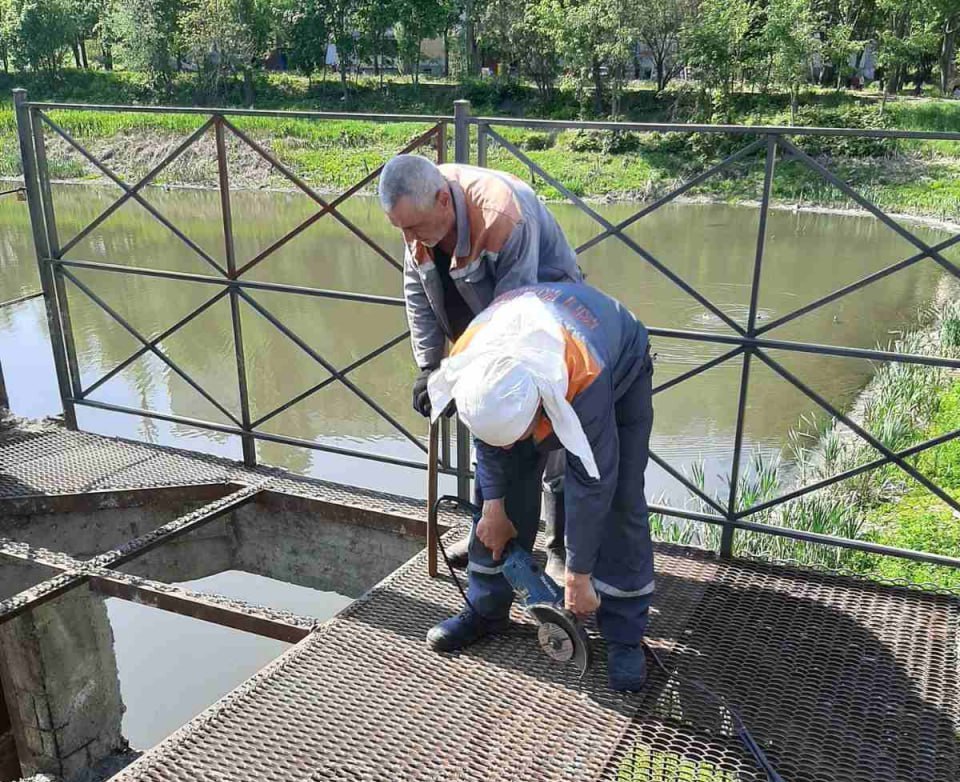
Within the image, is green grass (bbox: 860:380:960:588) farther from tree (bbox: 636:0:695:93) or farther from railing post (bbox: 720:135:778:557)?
tree (bbox: 636:0:695:93)

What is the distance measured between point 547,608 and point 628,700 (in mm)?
419

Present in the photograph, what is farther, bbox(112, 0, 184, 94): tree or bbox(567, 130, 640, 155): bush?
bbox(112, 0, 184, 94): tree

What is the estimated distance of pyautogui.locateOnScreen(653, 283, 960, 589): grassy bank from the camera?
212 inches

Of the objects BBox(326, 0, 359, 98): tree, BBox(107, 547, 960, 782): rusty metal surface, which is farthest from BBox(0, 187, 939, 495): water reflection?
Result: BBox(326, 0, 359, 98): tree

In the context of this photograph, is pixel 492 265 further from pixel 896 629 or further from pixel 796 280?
pixel 796 280

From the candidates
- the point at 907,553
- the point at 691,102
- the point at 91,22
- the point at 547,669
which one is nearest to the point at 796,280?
the point at 907,553

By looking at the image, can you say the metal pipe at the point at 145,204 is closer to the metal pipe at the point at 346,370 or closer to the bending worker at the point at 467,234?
the metal pipe at the point at 346,370

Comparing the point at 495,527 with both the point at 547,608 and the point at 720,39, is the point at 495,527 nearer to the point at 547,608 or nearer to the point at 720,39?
the point at 547,608

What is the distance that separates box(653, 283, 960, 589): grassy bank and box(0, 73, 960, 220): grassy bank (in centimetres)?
1078

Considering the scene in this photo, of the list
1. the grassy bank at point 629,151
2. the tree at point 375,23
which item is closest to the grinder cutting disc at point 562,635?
the grassy bank at point 629,151

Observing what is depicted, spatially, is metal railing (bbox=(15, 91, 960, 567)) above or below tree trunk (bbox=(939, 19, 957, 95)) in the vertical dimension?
Result: below

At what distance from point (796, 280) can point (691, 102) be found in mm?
14835

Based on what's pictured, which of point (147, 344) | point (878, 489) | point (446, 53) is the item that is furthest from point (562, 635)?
point (446, 53)

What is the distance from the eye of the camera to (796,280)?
14.7 meters
